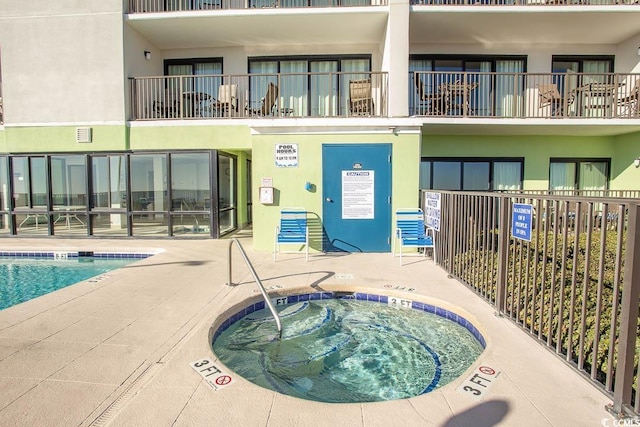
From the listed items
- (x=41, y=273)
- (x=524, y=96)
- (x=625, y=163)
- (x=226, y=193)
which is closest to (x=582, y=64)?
(x=524, y=96)

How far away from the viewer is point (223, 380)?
8.96 feet

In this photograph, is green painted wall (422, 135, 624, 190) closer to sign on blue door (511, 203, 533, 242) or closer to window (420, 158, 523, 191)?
window (420, 158, 523, 191)

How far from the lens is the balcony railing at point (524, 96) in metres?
9.16

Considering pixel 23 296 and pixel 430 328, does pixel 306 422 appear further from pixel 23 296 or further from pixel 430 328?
pixel 23 296

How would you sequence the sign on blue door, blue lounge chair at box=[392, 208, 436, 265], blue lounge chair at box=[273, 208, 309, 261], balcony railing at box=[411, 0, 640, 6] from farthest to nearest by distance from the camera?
balcony railing at box=[411, 0, 640, 6] → blue lounge chair at box=[273, 208, 309, 261] → blue lounge chair at box=[392, 208, 436, 265] → the sign on blue door

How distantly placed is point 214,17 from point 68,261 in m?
6.54

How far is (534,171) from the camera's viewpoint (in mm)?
10555

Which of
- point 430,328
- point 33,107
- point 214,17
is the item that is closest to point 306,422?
point 430,328

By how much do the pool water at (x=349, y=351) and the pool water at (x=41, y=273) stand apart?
3872mm

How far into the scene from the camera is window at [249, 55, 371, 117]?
34.4 ft

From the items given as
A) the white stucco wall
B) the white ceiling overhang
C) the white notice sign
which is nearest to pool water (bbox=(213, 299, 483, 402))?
the white notice sign

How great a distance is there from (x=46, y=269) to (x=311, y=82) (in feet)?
25.5

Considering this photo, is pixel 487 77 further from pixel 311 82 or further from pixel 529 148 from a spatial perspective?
pixel 311 82

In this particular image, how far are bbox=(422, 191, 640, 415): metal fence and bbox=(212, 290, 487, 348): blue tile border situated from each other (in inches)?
16.3
